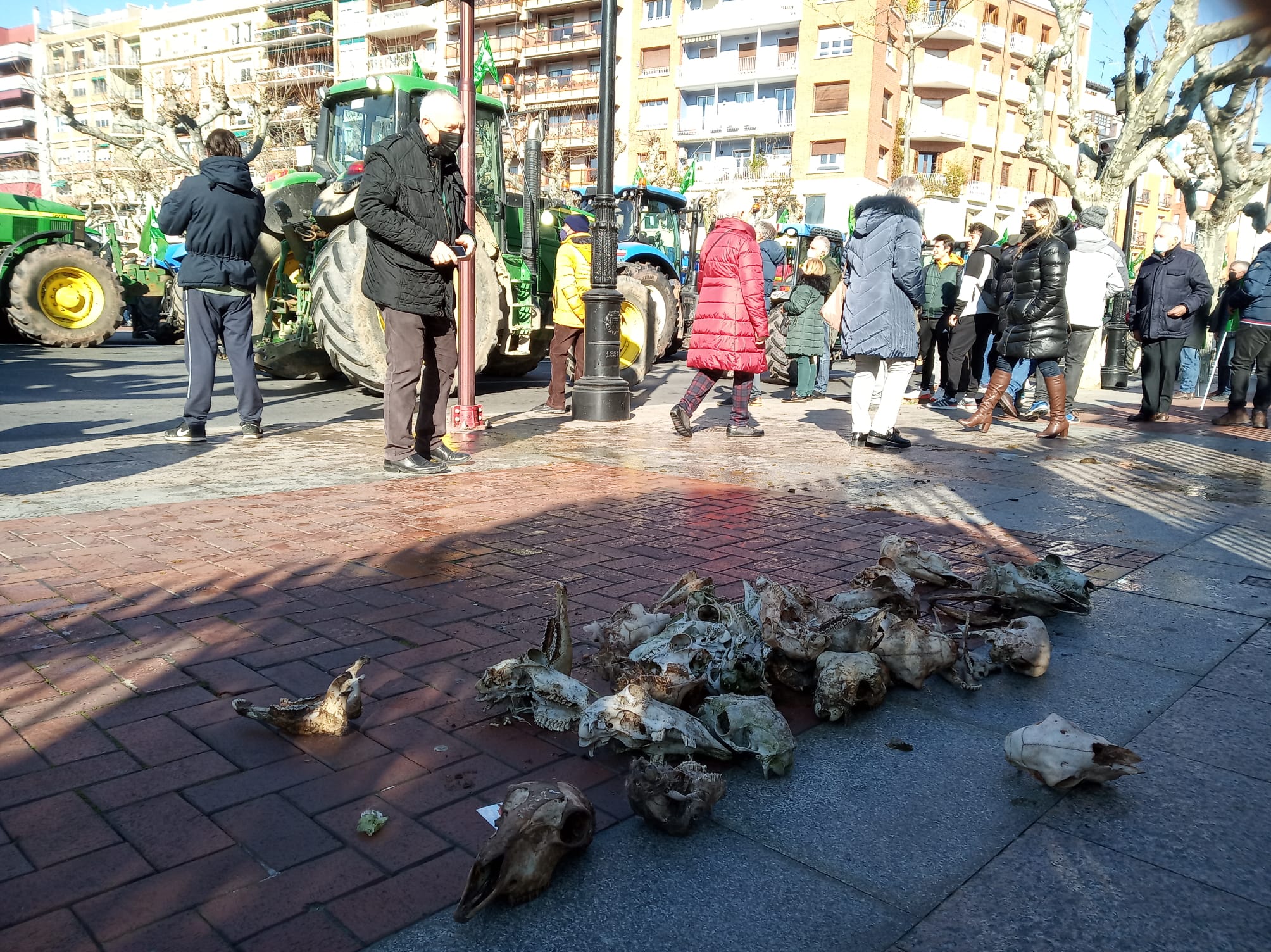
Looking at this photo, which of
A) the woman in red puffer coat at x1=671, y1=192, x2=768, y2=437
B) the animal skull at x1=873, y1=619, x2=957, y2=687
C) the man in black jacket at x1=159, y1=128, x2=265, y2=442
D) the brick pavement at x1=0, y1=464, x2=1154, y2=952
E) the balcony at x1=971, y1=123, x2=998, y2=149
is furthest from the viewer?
the balcony at x1=971, y1=123, x2=998, y2=149

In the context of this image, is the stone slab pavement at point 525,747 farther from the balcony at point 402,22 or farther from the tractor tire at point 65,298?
the balcony at point 402,22

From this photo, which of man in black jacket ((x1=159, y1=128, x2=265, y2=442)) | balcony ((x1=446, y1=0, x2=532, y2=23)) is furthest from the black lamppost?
balcony ((x1=446, y1=0, x2=532, y2=23))

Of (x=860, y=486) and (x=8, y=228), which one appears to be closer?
(x=860, y=486)

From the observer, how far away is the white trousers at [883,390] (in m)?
7.90

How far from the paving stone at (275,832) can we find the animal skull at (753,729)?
0.97m

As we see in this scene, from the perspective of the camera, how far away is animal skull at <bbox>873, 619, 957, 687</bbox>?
2969mm

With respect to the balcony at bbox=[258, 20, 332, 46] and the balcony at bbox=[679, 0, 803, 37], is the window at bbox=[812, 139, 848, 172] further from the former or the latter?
the balcony at bbox=[258, 20, 332, 46]

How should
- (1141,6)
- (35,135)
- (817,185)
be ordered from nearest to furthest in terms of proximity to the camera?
1. (1141,6)
2. (817,185)
3. (35,135)

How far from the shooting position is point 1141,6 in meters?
12.9

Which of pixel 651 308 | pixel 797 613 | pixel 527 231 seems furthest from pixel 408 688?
pixel 651 308

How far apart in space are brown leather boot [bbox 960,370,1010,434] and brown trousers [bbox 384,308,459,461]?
17.7ft

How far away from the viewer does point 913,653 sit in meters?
2.97

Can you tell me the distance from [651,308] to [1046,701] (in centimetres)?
963

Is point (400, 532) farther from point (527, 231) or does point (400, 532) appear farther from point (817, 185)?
point (817, 185)
